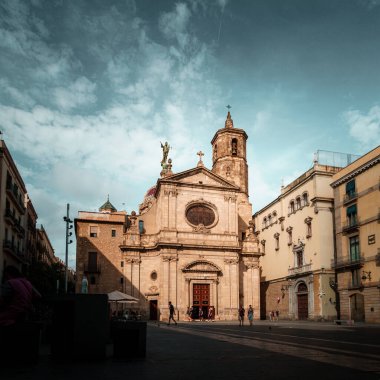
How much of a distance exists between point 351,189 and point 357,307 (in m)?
9.83

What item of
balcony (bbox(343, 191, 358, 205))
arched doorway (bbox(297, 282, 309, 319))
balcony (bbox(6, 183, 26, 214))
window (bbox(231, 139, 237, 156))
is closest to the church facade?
arched doorway (bbox(297, 282, 309, 319))

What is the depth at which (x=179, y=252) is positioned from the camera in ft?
141

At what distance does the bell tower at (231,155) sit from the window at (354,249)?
20059 millimetres

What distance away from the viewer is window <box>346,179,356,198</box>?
119ft

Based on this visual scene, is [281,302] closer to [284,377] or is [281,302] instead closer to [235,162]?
[235,162]

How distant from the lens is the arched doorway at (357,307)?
1361 inches

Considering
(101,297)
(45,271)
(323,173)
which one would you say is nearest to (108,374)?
(101,297)

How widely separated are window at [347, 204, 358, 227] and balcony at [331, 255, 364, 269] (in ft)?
9.28

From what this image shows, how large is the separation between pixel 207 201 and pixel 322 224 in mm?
12215

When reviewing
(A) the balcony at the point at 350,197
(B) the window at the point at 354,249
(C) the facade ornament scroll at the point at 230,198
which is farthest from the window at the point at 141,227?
(B) the window at the point at 354,249

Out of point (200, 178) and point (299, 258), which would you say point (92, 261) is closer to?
point (200, 178)

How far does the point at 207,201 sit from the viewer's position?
45.8 m

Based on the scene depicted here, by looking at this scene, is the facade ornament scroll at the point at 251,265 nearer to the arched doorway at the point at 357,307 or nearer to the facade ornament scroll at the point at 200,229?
the facade ornament scroll at the point at 200,229

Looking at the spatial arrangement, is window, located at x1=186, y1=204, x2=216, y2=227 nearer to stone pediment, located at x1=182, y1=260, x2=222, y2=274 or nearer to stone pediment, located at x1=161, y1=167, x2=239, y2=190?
stone pediment, located at x1=161, y1=167, x2=239, y2=190
